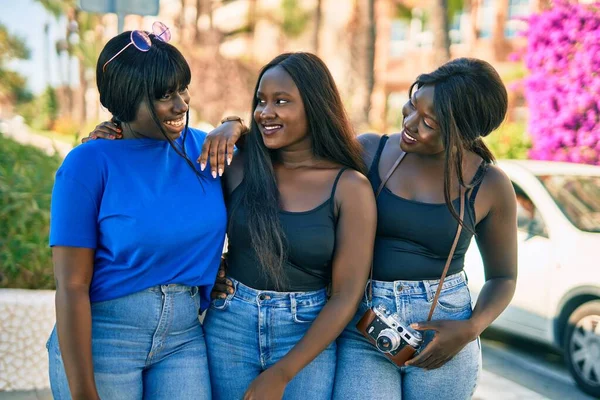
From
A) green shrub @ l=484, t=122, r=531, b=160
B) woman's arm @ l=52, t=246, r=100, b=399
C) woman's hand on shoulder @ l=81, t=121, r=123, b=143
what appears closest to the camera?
woman's arm @ l=52, t=246, r=100, b=399

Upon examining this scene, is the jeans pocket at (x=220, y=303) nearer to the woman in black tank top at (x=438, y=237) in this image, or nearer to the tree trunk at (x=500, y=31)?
the woman in black tank top at (x=438, y=237)

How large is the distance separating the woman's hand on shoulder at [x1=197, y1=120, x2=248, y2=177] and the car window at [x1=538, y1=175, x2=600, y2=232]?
3.89 metres

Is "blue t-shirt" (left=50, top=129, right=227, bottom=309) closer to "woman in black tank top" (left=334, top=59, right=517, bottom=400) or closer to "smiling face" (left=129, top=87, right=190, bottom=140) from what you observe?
"smiling face" (left=129, top=87, right=190, bottom=140)

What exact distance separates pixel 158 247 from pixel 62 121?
79.3 ft

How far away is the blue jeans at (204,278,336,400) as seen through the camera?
249 cm

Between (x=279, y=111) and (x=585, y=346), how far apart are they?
152 inches

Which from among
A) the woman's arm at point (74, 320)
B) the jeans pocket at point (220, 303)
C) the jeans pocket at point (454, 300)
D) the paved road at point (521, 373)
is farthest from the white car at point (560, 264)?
the woman's arm at point (74, 320)

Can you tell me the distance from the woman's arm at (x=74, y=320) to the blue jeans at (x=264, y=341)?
1.54 ft

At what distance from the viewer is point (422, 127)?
259cm

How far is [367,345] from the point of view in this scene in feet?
8.35

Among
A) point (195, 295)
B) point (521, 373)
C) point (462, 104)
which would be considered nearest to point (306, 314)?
point (195, 295)

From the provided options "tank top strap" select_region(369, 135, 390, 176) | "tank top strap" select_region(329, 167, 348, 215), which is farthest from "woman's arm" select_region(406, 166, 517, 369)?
"tank top strap" select_region(329, 167, 348, 215)

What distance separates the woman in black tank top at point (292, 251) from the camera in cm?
245

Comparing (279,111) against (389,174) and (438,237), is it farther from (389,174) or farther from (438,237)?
(438,237)
